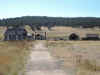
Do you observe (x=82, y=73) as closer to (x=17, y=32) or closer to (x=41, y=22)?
(x=17, y=32)

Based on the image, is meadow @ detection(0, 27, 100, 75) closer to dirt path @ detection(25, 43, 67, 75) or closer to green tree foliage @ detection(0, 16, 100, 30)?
dirt path @ detection(25, 43, 67, 75)

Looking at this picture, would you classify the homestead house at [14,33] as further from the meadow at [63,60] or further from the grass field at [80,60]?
the grass field at [80,60]

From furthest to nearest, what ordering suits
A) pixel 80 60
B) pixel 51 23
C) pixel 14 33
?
pixel 51 23, pixel 14 33, pixel 80 60

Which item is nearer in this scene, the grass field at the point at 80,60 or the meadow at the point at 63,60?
the meadow at the point at 63,60

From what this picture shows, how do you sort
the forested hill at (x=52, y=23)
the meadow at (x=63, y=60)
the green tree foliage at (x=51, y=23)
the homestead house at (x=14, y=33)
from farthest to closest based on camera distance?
the forested hill at (x=52, y=23), the green tree foliage at (x=51, y=23), the homestead house at (x=14, y=33), the meadow at (x=63, y=60)

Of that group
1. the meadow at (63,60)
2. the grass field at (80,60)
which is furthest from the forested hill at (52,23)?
the meadow at (63,60)

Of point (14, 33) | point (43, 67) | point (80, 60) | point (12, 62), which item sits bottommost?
point (14, 33)

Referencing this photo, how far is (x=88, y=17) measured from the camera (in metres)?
188

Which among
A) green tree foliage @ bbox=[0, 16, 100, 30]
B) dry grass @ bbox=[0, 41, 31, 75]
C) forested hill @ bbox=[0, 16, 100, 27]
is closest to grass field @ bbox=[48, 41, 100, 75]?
dry grass @ bbox=[0, 41, 31, 75]

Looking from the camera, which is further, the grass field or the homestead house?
the homestead house

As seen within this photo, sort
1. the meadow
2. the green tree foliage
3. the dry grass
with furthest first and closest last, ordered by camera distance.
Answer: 1. the green tree foliage
2. the meadow
3. the dry grass

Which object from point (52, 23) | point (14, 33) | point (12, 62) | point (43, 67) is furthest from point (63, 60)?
point (52, 23)

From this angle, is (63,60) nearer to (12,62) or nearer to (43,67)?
(43,67)

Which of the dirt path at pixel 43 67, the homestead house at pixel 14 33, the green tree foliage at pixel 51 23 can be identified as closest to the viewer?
the dirt path at pixel 43 67
